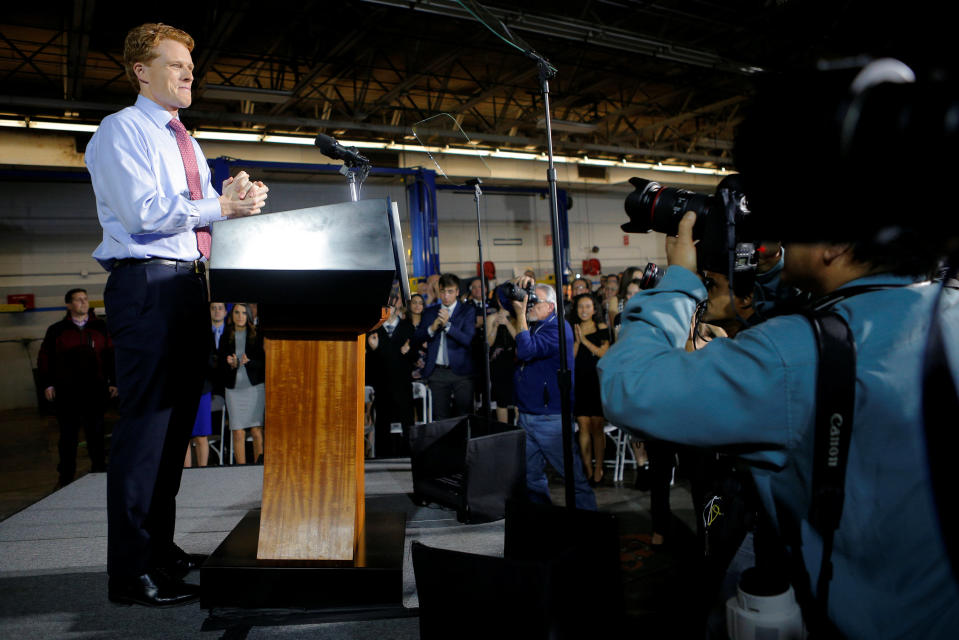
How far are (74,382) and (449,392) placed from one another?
301 centimetres

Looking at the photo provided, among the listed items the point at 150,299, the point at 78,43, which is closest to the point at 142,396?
the point at 150,299

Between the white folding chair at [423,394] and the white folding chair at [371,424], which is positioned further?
the white folding chair at [423,394]

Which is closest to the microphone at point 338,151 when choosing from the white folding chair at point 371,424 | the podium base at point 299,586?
the podium base at point 299,586

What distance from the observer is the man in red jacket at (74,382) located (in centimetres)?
477

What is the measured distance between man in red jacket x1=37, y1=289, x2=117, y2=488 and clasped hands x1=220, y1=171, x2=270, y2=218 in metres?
3.88

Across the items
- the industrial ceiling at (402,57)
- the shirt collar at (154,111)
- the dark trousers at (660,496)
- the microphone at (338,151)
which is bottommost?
the dark trousers at (660,496)

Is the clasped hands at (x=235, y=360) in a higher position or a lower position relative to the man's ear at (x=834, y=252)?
lower

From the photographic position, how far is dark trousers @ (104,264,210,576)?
169cm

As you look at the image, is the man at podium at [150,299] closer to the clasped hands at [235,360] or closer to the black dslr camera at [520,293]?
the black dslr camera at [520,293]

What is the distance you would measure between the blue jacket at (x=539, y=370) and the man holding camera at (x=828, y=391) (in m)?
2.75

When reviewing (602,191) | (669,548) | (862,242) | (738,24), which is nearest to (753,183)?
(862,242)

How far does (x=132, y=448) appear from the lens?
1701 mm

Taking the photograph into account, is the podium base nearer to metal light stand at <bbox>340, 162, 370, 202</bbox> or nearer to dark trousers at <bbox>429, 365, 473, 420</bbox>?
metal light stand at <bbox>340, 162, 370, 202</bbox>

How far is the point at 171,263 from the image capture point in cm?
177
